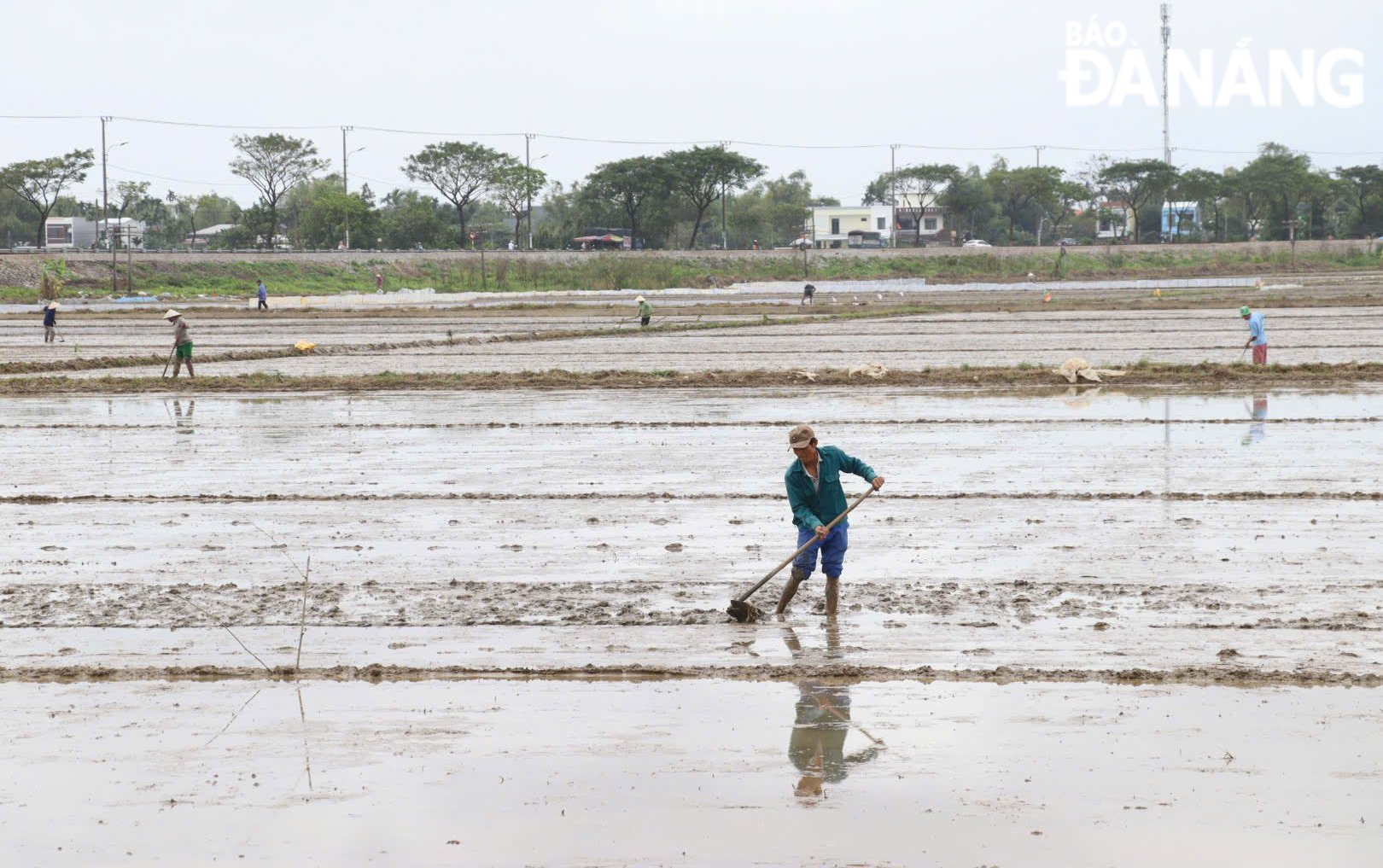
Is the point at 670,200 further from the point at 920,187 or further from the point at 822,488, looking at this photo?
the point at 822,488

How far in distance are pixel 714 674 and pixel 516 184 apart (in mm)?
98026

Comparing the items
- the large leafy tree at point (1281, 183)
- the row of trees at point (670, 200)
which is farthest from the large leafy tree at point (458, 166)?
the large leafy tree at point (1281, 183)

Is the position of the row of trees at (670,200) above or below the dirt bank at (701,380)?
above

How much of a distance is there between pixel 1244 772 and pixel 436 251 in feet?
289

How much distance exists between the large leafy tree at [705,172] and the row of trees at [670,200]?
0.33ft

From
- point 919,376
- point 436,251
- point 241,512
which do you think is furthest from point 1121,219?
point 241,512

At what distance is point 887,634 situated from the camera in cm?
863

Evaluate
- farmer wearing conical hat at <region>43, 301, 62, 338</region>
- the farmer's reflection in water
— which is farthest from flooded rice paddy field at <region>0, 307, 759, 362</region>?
the farmer's reflection in water

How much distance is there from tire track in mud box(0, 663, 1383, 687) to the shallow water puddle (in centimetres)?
13

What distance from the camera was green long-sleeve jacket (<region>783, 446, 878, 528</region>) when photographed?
9172mm

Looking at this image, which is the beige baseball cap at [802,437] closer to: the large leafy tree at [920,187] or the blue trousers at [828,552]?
the blue trousers at [828,552]

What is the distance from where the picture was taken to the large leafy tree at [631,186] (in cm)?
10350

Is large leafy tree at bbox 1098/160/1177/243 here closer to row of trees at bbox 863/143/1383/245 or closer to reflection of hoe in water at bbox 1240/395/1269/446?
row of trees at bbox 863/143/1383/245

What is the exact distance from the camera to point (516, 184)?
339 ft
